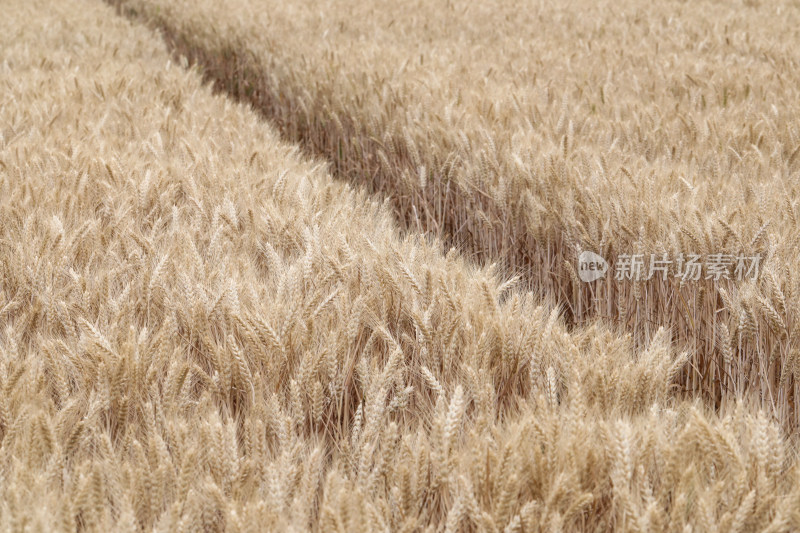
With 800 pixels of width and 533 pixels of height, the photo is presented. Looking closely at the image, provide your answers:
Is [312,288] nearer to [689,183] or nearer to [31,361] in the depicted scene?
[31,361]

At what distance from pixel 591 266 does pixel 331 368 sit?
1.11 meters

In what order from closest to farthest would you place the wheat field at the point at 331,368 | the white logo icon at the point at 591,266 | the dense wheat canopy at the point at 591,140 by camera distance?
the wheat field at the point at 331,368 < the dense wheat canopy at the point at 591,140 < the white logo icon at the point at 591,266

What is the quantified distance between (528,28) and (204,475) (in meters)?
5.20

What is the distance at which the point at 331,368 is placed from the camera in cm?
128

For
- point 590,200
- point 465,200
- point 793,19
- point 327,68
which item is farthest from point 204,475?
point 793,19

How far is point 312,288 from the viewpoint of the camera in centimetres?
155

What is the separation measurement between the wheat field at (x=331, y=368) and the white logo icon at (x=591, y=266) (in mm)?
96

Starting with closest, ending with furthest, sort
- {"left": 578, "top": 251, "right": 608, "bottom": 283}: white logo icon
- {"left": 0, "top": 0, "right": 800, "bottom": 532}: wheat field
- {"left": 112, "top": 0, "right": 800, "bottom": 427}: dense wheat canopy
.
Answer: {"left": 0, "top": 0, "right": 800, "bottom": 532}: wheat field → {"left": 112, "top": 0, "right": 800, "bottom": 427}: dense wheat canopy → {"left": 578, "top": 251, "right": 608, "bottom": 283}: white logo icon

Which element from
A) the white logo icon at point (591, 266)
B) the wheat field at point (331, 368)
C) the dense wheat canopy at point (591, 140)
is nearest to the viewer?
the wheat field at point (331, 368)

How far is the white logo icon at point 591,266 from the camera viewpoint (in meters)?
2.07

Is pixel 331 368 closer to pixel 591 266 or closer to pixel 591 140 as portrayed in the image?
pixel 591 266

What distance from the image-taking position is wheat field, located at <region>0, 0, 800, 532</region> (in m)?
0.93

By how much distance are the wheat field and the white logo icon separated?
0.10m

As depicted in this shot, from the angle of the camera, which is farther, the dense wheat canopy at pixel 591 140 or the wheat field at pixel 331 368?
the dense wheat canopy at pixel 591 140
